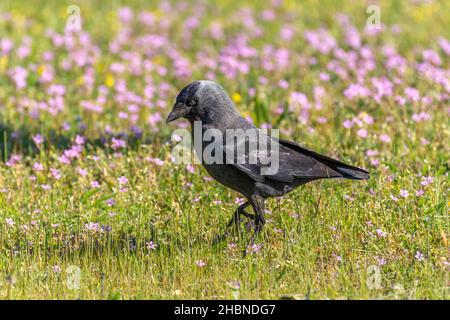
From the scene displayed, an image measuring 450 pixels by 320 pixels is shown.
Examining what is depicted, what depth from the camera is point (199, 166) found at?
7.02m

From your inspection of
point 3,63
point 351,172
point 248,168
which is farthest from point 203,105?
point 3,63

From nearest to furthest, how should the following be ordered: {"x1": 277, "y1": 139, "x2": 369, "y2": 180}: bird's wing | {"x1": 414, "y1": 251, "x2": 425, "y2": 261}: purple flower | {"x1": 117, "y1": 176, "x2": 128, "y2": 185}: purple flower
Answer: {"x1": 414, "y1": 251, "x2": 425, "y2": 261}: purple flower
{"x1": 277, "y1": 139, "x2": 369, "y2": 180}: bird's wing
{"x1": 117, "y1": 176, "x2": 128, "y2": 185}: purple flower

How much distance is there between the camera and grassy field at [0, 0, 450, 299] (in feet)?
17.2

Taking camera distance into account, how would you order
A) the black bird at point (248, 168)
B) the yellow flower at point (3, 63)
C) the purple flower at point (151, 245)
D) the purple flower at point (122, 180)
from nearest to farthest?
1. the purple flower at point (151, 245)
2. the black bird at point (248, 168)
3. the purple flower at point (122, 180)
4. the yellow flower at point (3, 63)

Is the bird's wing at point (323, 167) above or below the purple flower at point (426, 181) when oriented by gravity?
above

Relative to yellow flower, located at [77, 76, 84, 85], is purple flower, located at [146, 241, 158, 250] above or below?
below

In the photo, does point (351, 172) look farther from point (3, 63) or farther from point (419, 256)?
point (3, 63)

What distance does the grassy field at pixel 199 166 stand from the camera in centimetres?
525

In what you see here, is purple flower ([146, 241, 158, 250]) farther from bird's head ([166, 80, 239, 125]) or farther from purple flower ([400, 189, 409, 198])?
purple flower ([400, 189, 409, 198])

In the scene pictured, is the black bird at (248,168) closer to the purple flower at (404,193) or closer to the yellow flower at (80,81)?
the purple flower at (404,193)

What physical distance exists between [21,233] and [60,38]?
475 cm

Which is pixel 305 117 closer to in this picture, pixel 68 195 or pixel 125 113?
pixel 125 113
